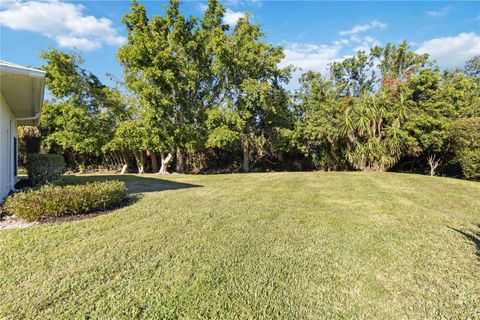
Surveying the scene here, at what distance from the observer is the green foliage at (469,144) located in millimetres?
11055

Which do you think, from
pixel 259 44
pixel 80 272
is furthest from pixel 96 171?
pixel 80 272

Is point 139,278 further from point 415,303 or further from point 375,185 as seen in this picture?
point 375,185

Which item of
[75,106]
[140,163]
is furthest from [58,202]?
[140,163]

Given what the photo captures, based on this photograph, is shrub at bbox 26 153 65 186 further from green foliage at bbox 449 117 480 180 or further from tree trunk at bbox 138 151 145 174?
green foliage at bbox 449 117 480 180

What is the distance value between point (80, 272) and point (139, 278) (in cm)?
74

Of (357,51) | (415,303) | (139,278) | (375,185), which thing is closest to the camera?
(415,303)

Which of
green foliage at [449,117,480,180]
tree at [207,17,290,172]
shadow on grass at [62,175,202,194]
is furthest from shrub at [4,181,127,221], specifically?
green foliage at [449,117,480,180]

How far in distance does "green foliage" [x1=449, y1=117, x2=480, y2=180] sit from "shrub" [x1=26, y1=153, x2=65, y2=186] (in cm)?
1663

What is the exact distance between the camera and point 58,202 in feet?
15.8

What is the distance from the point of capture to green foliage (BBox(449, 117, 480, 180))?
435 inches

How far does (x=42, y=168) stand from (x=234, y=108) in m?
9.22

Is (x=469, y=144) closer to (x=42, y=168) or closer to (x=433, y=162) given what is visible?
(x=433, y=162)

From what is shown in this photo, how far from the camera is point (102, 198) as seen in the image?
5426mm

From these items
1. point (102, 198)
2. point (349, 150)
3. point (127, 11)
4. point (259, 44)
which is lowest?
point (102, 198)
